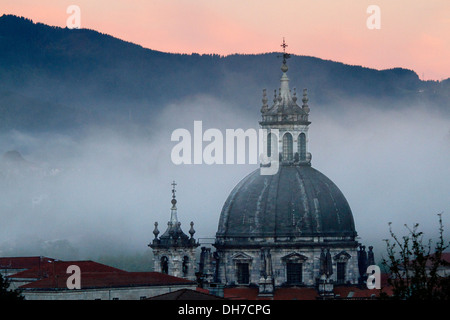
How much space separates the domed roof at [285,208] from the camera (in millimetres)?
136625

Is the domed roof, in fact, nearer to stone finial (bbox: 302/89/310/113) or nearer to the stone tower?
the stone tower

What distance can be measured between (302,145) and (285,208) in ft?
23.7

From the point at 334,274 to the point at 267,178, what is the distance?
922 cm

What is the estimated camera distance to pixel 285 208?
13662 cm

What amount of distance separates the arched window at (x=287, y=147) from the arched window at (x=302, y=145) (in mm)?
654

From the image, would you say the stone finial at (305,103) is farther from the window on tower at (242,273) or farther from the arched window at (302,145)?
the window on tower at (242,273)

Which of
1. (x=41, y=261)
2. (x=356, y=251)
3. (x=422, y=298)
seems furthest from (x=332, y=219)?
(x=422, y=298)

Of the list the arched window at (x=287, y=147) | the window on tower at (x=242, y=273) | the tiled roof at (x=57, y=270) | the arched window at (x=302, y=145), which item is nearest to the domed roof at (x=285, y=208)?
the window on tower at (x=242, y=273)

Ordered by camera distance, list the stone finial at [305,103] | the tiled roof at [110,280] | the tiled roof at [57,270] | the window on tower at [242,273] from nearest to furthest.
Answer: the tiled roof at [110,280] < the tiled roof at [57,270] < the window on tower at [242,273] < the stone finial at [305,103]

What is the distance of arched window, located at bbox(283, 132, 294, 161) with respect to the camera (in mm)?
140250

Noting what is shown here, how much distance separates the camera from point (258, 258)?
451 feet

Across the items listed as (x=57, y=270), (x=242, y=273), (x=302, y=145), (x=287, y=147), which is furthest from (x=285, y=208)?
(x=57, y=270)
